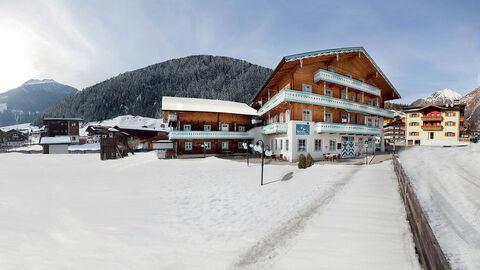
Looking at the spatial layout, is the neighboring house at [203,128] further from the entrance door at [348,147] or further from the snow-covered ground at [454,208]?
the snow-covered ground at [454,208]

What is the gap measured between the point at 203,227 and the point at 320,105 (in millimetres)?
18296

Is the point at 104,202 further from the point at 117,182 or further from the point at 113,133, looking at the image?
the point at 113,133

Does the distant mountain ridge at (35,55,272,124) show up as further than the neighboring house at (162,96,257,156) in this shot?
Yes

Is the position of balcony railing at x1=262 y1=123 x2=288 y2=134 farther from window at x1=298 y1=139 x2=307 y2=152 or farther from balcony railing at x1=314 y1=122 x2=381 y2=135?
balcony railing at x1=314 y1=122 x2=381 y2=135

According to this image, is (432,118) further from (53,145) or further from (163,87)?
(163,87)

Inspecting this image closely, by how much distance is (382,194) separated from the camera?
7070 millimetres

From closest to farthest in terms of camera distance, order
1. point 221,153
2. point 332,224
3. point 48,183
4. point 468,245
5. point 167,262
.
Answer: point 167,262, point 468,245, point 332,224, point 48,183, point 221,153

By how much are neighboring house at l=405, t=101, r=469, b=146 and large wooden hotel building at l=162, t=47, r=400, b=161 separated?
21687 mm

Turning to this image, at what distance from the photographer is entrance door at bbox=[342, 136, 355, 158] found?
20922mm

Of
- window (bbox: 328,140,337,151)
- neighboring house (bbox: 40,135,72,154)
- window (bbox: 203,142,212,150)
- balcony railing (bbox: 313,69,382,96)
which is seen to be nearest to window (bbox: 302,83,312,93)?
balcony railing (bbox: 313,69,382,96)

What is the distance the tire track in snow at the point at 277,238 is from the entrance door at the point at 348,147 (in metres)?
16.5

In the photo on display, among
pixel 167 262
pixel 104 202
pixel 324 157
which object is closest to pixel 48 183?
pixel 104 202

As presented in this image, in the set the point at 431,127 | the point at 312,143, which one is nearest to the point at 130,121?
the point at 312,143

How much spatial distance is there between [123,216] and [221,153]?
63.6 feet
